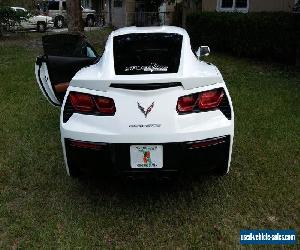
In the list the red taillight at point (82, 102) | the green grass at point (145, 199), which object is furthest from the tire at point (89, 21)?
the red taillight at point (82, 102)

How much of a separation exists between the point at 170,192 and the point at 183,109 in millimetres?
1084

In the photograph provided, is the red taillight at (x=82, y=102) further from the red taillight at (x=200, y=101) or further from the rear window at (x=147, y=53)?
the red taillight at (x=200, y=101)

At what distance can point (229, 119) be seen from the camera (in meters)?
3.55

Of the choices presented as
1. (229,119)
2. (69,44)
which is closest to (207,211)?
(229,119)

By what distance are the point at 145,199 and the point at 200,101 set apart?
1.18 m

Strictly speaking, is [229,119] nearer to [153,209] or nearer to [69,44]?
[153,209]

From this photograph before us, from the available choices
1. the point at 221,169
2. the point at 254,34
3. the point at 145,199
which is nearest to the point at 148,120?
the point at 221,169

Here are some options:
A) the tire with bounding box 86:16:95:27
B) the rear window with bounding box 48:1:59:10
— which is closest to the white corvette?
the tire with bounding box 86:16:95:27

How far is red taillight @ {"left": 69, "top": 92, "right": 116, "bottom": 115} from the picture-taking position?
3428 mm

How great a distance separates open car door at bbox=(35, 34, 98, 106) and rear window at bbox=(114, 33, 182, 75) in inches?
52.0

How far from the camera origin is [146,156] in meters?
3.38

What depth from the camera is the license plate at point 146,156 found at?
3346 millimetres

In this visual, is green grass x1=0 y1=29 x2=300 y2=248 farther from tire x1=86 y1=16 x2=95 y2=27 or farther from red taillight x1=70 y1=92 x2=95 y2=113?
tire x1=86 y1=16 x2=95 y2=27

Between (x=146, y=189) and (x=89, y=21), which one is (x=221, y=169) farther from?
(x=89, y=21)
